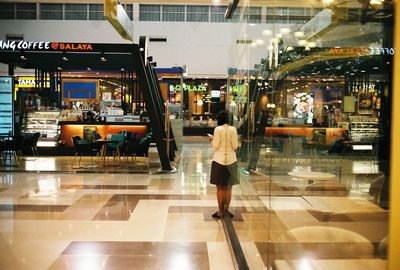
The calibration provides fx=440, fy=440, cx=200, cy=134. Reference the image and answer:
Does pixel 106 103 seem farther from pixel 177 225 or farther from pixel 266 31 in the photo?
pixel 266 31

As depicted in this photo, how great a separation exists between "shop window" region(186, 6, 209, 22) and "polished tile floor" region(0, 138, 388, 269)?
16.3 metres

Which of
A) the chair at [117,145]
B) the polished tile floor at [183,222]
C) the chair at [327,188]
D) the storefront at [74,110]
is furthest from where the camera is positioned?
the chair at [117,145]

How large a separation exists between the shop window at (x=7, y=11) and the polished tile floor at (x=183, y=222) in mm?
17354

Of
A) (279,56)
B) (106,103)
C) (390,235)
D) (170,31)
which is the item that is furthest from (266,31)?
(170,31)

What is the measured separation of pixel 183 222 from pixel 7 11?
71.9 feet

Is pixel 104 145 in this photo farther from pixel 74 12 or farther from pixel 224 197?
pixel 74 12

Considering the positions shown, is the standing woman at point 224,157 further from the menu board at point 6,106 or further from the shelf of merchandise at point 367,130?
the menu board at point 6,106

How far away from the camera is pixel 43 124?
14.7 meters

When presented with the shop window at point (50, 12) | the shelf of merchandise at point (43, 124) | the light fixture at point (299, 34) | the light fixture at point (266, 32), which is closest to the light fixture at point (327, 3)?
the light fixture at point (266, 32)

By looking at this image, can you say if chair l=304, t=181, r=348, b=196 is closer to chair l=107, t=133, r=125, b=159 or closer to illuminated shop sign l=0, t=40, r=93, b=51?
chair l=107, t=133, r=125, b=159

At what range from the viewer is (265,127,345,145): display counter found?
428 cm

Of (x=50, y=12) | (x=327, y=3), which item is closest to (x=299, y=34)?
(x=327, y=3)

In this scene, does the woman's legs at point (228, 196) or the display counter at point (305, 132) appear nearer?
the display counter at point (305, 132)

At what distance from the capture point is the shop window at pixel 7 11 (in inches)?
924
